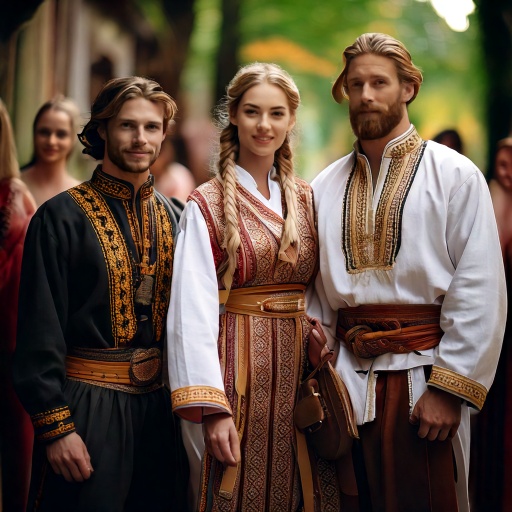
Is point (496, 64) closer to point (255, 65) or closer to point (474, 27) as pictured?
point (474, 27)

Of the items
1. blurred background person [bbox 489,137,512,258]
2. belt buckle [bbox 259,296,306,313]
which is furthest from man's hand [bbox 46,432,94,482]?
blurred background person [bbox 489,137,512,258]

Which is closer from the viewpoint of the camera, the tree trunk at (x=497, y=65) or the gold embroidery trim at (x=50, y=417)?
the gold embroidery trim at (x=50, y=417)

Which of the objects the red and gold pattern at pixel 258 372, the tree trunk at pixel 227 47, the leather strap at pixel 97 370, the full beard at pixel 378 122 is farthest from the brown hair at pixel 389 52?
the tree trunk at pixel 227 47

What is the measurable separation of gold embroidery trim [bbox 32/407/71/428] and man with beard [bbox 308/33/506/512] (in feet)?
3.19

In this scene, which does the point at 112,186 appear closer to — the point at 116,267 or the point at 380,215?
the point at 116,267

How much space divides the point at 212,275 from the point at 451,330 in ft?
2.91

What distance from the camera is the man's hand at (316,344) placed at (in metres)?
2.90

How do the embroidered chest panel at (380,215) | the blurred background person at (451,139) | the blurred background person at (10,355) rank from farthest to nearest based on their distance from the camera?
the blurred background person at (451,139)
the blurred background person at (10,355)
the embroidered chest panel at (380,215)

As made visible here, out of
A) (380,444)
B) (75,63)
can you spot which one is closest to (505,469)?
(380,444)

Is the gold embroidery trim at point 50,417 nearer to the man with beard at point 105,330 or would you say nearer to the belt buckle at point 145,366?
the man with beard at point 105,330

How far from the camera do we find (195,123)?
5691 mm

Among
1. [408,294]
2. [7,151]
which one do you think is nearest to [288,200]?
[408,294]

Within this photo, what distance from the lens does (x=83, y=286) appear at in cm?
278

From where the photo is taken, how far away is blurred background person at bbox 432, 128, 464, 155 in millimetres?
5270
